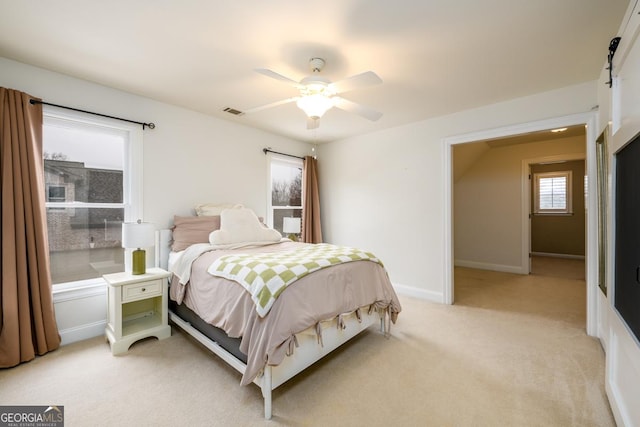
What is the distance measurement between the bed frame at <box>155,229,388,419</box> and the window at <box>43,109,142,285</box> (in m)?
0.97

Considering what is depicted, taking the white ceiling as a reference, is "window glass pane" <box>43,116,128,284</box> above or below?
below

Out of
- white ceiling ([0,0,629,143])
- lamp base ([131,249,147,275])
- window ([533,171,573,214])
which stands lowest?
lamp base ([131,249,147,275])

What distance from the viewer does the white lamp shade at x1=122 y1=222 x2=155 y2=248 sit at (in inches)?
93.0

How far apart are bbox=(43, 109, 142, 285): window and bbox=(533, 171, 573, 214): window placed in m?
8.35

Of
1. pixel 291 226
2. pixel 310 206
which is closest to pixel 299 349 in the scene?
pixel 291 226

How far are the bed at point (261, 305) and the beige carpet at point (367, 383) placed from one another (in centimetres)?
17

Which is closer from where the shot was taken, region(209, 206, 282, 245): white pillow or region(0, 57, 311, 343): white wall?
region(0, 57, 311, 343): white wall

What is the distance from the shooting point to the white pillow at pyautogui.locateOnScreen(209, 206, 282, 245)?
282cm

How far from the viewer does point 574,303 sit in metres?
3.42

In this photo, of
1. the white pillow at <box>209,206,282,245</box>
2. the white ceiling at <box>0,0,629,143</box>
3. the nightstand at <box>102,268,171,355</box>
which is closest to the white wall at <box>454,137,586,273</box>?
the white ceiling at <box>0,0,629,143</box>

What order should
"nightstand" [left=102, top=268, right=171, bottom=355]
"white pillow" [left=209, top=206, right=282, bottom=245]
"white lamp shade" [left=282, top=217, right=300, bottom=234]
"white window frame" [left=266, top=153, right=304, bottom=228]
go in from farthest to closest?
"white window frame" [left=266, top=153, right=304, bottom=228] → "white lamp shade" [left=282, top=217, right=300, bottom=234] → "white pillow" [left=209, top=206, right=282, bottom=245] → "nightstand" [left=102, top=268, right=171, bottom=355]

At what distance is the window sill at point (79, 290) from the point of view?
2.41 metres

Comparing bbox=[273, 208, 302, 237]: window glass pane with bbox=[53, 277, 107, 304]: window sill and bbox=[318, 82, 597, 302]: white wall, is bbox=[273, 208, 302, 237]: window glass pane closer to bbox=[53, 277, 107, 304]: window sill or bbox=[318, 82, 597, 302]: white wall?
bbox=[318, 82, 597, 302]: white wall

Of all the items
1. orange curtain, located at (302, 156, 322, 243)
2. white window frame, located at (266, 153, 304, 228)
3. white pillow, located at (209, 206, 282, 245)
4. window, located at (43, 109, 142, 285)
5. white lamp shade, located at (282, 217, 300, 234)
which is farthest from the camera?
orange curtain, located at (302, 156, 322, 243)
